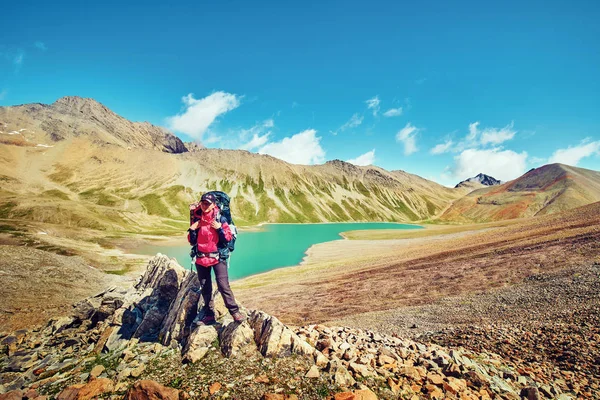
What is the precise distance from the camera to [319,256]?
83375mm

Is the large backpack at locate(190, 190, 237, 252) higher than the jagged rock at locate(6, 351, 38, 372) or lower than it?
higher

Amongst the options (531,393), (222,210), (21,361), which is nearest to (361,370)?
(531,393)

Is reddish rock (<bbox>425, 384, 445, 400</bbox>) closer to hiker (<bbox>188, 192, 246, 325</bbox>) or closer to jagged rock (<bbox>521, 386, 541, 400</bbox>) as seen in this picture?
jagged rock (<bbox>521, 386, 541, 400</bbox>)

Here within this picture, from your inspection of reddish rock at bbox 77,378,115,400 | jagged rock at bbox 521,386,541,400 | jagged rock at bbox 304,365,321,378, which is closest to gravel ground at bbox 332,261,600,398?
jagged rock at bbox 521,386,541,400

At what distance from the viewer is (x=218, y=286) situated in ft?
38.3

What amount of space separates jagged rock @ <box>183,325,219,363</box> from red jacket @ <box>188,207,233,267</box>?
100 inches

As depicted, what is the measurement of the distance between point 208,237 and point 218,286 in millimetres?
2076

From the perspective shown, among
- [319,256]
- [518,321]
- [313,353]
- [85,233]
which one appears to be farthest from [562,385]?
[85,233]

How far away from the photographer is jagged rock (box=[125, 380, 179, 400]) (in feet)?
25.5

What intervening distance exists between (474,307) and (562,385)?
12.4 m

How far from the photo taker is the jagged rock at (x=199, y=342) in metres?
10.1

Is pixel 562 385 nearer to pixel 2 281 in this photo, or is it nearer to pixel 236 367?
pixel 236 367

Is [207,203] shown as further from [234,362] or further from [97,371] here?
[97,371]

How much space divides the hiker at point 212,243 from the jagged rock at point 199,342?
714mm
